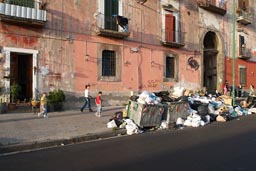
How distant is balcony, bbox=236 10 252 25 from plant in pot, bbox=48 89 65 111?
807 inches

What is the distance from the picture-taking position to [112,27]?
2150 cm

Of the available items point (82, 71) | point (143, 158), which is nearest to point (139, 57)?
point (82, 71)

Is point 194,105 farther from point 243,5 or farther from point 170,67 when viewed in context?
point 243,5

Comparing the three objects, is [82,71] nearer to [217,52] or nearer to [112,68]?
[112,68]

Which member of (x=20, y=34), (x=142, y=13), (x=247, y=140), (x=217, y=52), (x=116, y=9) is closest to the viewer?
(x=247, y=140)

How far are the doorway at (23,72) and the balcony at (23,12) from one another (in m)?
1.92

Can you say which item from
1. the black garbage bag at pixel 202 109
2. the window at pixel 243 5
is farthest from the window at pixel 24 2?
the window at pixel 243 5

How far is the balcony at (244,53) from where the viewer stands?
32.5 meters

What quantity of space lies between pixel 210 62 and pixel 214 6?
203 inches

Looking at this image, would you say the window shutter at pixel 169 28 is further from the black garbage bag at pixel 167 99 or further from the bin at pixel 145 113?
the bin at pixel 145 113

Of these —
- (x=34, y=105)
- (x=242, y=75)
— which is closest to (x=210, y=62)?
(x=242, y=75)

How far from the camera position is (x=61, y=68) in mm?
19391

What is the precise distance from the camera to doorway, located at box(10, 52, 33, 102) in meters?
18.6

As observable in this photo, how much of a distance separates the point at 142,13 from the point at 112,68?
4.50 metres
